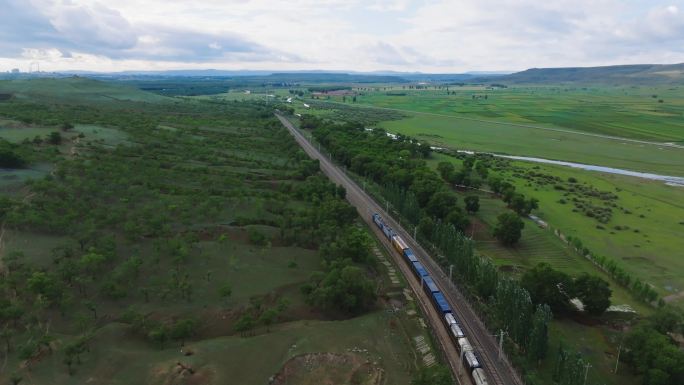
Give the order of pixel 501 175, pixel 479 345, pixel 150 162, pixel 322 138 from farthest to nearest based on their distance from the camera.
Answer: pixel 322 138 → pixel 501 175 → pixel 150 162 → pixel 479 345

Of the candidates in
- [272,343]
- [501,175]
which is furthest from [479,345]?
[501,175]

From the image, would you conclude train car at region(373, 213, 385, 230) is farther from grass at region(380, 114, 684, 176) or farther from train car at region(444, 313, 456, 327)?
grass at region(380, 114, 684, 176)

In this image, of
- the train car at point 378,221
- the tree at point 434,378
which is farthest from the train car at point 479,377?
the train car at point 378,221

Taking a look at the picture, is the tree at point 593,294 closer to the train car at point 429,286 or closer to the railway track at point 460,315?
the railway track at point 460,315

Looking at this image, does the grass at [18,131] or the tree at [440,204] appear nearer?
the tree at [440,204]

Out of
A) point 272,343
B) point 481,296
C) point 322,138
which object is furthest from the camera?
point 322,138

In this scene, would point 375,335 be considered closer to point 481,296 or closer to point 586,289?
point 481,296
